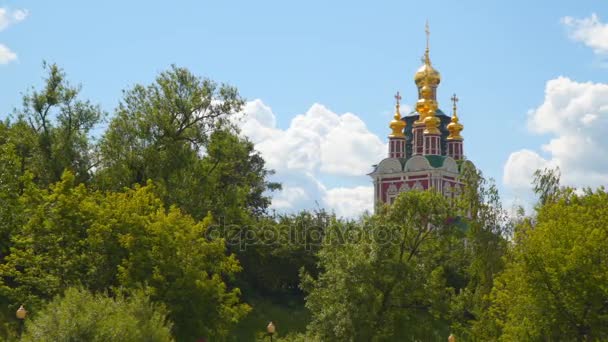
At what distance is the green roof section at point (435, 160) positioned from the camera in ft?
278

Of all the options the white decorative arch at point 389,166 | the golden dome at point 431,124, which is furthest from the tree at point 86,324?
the golden dome at point 431,124

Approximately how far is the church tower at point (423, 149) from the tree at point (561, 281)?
172 feet

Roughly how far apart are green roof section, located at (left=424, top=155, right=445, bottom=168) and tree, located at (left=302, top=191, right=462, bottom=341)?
4987 centimetres

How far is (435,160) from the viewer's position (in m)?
85.1

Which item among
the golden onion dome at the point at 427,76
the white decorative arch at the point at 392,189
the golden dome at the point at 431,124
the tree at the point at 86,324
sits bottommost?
the tree at the point at 86,324

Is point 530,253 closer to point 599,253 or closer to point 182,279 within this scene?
point 599,253

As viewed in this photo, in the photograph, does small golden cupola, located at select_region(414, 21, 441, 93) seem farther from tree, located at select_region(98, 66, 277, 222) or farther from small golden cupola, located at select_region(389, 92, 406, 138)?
tree, located at select_region(98, 66, 277, 222)

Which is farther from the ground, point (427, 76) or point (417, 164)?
point (427, 76)

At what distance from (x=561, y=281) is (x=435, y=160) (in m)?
56.8

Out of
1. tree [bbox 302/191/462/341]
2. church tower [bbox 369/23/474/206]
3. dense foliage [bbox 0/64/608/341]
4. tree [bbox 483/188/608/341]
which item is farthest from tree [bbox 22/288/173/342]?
church tower [bbox 369/23/474/206]

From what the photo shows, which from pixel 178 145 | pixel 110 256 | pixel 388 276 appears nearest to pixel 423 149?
pixel 178 145

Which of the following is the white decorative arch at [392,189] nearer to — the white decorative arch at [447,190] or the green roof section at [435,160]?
the green roof section at [435,160]

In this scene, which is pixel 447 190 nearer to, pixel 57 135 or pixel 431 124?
pixel 57 135

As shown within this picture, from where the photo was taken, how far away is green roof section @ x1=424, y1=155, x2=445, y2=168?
8462 centimetres
